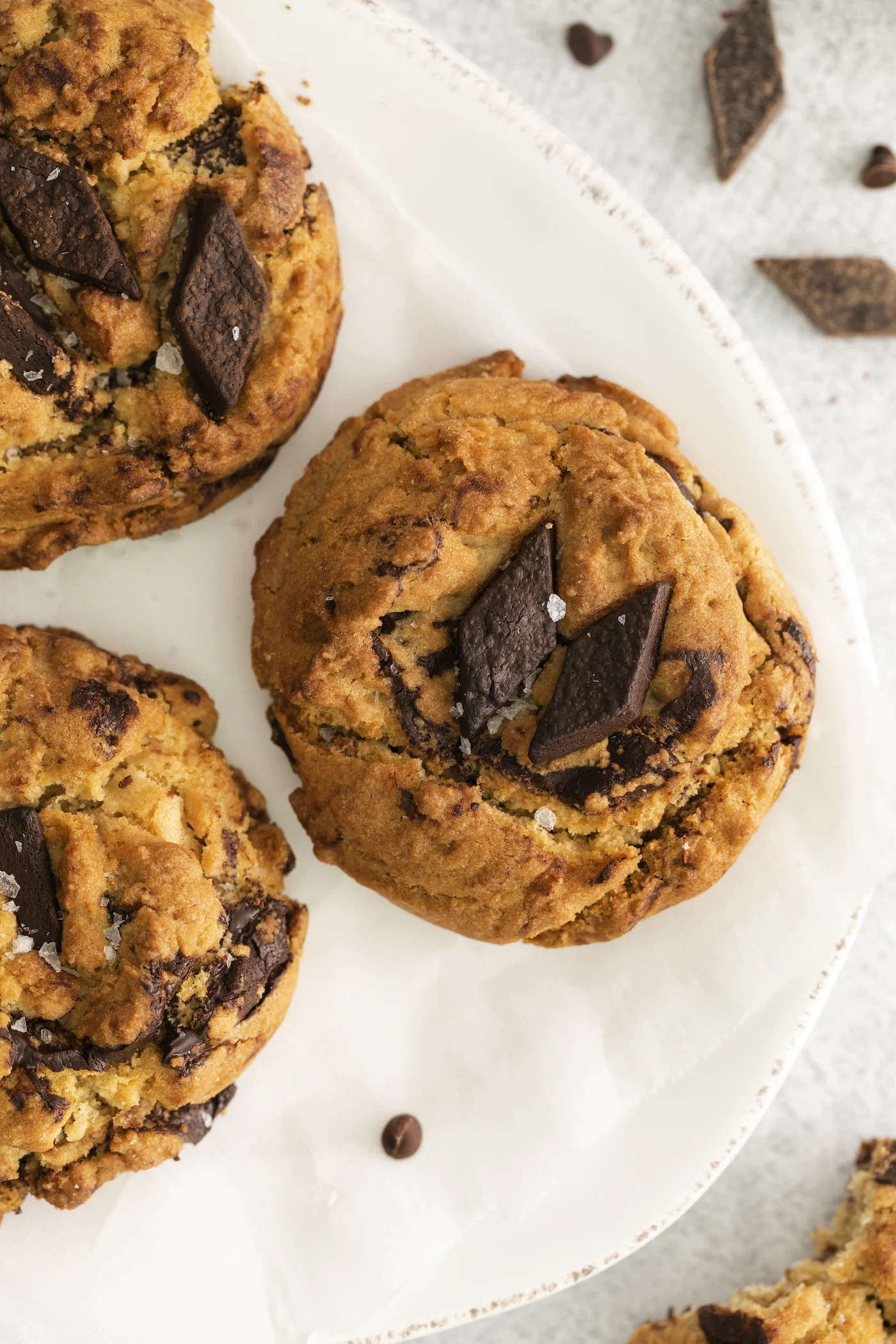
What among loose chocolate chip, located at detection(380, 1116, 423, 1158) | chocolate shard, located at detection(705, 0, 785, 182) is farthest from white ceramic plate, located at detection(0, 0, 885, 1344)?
chocolate shard, located at detection(705, 0, 785, 182)

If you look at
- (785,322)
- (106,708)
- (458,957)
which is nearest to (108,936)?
(106,708)

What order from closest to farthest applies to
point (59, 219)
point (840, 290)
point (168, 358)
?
point (59, 219) → point (168, 358) → point (840, 290)

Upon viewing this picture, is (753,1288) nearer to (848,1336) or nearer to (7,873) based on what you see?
(848,1336)

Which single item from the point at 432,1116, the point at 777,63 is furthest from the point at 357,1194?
the point at 777,63

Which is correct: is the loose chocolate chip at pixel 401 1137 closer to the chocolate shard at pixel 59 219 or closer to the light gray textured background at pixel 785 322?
the light gray textured background at pixel 785 322

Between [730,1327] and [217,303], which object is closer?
[217,303]

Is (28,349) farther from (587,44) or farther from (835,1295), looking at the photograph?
(835,1295)

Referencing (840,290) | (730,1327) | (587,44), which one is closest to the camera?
(730,1327)

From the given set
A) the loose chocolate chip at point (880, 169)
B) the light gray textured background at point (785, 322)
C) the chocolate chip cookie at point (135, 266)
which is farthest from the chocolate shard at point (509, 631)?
the loose chocolate chip at point (880, 169)
